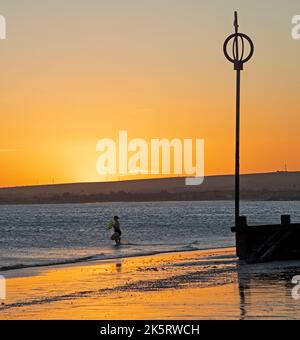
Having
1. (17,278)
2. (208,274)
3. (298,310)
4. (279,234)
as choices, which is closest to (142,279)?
(208,274)

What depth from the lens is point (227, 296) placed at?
18.8 m

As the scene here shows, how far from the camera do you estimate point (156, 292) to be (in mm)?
20188

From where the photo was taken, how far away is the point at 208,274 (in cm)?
2475

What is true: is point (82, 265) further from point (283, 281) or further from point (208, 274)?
point (283, 281)

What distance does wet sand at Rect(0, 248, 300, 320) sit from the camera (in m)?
16.6

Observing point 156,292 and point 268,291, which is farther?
point 156,292

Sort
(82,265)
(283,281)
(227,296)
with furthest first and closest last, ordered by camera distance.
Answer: (82,265) → (283,281) → (227,296)

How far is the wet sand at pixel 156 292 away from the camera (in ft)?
54.5

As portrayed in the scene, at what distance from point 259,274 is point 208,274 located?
1616mm

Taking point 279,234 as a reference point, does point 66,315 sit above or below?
below

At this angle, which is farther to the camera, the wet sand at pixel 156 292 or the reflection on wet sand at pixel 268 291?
the wet sand at pixel 156 292

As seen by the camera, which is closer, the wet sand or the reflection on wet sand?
the reflection on wet sand
